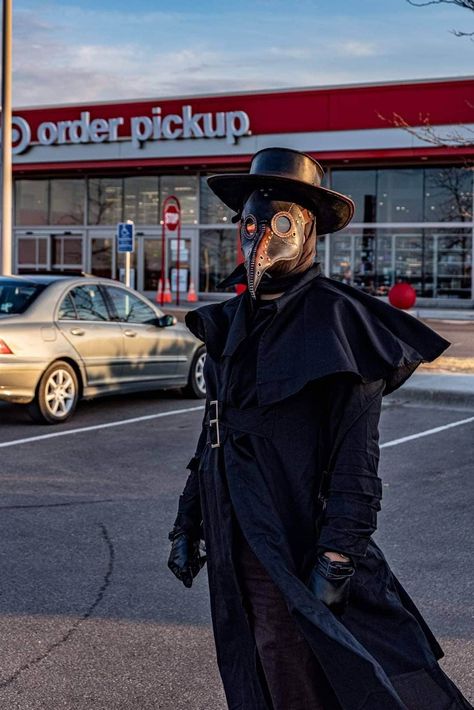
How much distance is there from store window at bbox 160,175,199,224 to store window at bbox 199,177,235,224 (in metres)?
0.21

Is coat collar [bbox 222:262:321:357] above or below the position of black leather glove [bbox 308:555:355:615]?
above

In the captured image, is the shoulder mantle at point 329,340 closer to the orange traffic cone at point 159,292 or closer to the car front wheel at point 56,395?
the car front wheel at point 56,395

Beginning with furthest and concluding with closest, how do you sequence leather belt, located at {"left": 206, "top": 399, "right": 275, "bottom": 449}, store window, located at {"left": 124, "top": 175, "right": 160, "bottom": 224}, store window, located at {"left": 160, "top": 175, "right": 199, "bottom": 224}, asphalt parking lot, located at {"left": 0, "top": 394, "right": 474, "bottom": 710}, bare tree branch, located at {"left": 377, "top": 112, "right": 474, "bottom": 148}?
store window, located at {"left": 124, "top": 175, "right": 160, "bottom": 224}, store window, located at {"left": 160, "top": 175, "right": 199, "bottom": 224}, bare tree branch, located at {"left": 377, "top": 112, "right": 474, "bottom": 148}, asphalt parking lot, located at {"left": 0, "top": 394, "right": 474, "bottom": 710}, leather belt, located at {"left": 206, "top": 399, "right": 275, "bottom": 449}

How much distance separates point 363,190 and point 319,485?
2996 centimetres

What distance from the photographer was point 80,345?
10.7m

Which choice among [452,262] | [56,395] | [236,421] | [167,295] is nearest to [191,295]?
[167,295]

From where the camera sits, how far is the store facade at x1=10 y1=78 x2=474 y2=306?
2991 centimetres

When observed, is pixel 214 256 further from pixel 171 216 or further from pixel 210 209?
pixel 171 216

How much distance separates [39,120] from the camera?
34.9 meters

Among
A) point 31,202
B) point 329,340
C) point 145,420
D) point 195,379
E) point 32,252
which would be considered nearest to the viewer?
point 329,340

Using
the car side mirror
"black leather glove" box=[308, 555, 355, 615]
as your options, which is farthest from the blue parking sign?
"black leather glove" box=[308, 555, 355, 615]

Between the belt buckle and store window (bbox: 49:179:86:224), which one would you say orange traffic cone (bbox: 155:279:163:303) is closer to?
store window (bbox: 49:179:86:224)

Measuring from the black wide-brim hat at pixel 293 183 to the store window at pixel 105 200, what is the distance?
110ft

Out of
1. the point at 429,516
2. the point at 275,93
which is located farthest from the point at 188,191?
the point at 429,516
